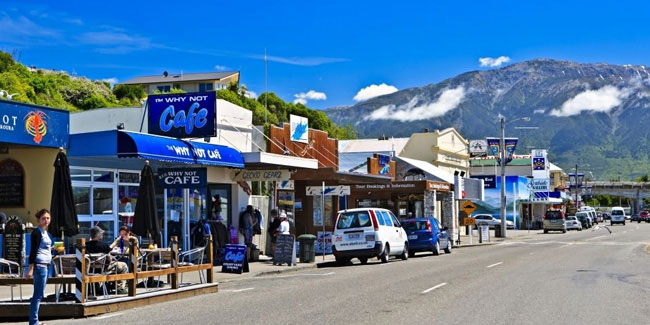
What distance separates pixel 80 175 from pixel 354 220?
30.6 ft

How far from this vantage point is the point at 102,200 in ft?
78.3

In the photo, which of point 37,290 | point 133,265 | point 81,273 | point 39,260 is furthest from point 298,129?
point 37,290

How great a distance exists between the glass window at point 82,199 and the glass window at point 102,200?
30 cm

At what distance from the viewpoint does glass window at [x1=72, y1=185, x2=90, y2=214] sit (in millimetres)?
22766

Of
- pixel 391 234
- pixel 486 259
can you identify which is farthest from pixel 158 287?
pixel 486 259

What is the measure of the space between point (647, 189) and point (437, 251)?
139217 millimetres

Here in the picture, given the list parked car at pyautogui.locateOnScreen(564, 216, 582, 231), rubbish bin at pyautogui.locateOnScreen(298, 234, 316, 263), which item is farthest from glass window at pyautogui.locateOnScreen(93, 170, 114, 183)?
parked car at pyautogui.locateOnScreen(564, 216, 582, 231)

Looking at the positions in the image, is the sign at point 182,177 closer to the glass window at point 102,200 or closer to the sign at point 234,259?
the glass window at point 102,200

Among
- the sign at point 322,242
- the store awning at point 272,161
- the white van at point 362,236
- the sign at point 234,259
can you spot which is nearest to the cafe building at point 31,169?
the sign at point 234,259

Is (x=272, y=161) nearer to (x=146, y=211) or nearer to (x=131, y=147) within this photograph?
(x=131, y=147)

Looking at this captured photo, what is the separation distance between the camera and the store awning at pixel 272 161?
1083 inches

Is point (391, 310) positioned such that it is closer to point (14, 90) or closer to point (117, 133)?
point (117, 133)

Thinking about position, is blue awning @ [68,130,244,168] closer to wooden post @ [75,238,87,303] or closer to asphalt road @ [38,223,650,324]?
asphalt road @ [38,223,650,324]

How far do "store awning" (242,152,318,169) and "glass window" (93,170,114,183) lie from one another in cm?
491
